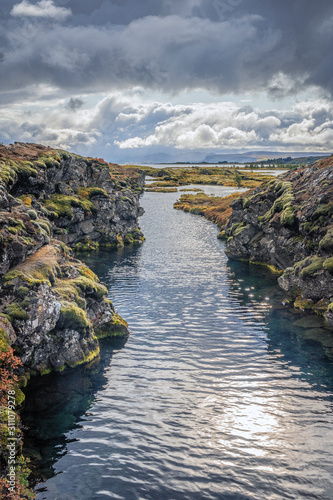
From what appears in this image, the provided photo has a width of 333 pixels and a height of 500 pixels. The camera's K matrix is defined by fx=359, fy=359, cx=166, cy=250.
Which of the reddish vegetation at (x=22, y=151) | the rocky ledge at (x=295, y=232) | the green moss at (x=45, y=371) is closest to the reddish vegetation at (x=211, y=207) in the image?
the rocky ledge at (x=295, y=232)

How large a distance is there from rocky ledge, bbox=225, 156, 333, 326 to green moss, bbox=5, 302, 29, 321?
33.4 m

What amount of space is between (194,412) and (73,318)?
1428cm

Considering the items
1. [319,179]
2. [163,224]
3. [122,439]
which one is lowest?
[122,439]

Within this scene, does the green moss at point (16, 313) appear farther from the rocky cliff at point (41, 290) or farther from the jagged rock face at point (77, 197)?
the jagged rock face at point (77, 197)

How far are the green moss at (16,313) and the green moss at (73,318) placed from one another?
4792 mm

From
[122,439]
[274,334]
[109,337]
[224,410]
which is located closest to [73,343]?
[109,337]

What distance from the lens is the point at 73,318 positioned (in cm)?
3459

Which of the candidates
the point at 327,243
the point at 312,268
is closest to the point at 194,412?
the point at 312,268

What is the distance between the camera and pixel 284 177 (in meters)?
88.6

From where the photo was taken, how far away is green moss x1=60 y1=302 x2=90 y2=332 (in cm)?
3425

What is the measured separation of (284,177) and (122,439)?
77.7 m

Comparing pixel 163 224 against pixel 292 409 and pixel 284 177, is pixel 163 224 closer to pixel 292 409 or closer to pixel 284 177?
pixel 284 177

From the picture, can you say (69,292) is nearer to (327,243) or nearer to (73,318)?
(73,318)

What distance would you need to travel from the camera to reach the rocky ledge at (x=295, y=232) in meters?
48.9
